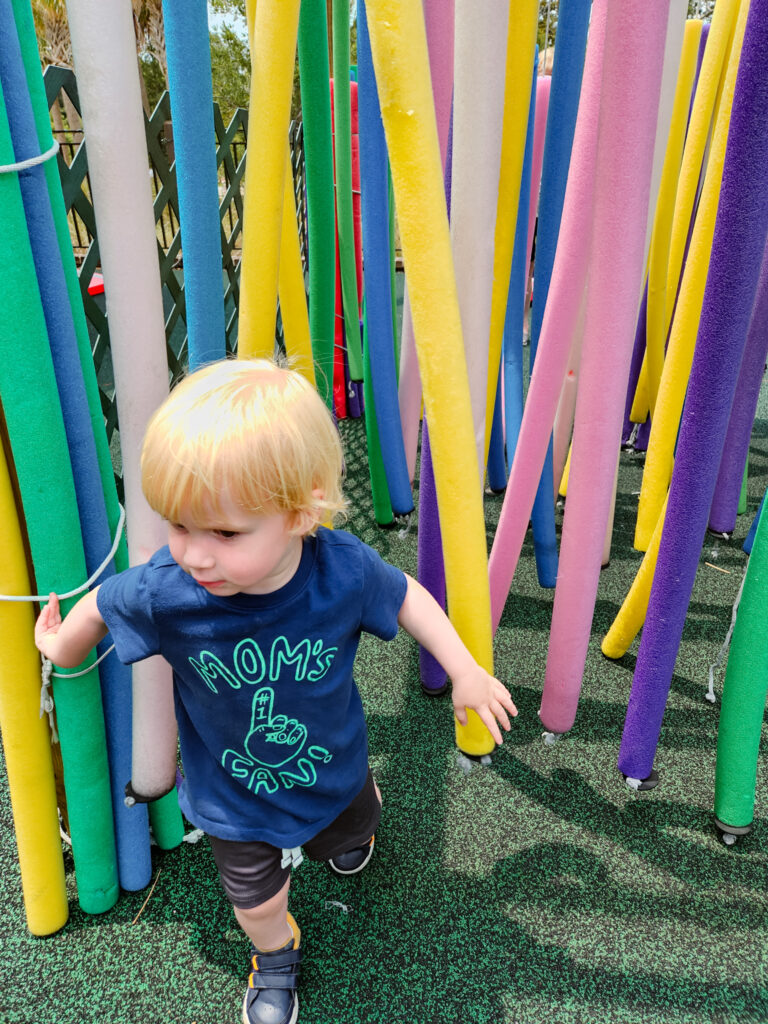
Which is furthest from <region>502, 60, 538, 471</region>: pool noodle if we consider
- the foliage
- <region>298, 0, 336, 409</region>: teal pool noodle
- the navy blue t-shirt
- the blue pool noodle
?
the foliage

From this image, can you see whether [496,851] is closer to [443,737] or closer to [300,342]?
[443,737]

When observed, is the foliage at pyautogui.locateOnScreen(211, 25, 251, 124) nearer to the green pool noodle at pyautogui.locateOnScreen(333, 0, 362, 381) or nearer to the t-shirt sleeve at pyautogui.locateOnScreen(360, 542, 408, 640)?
the green pool noodle at pyautogui.locateOnScreen(333, 0, 362, 381)

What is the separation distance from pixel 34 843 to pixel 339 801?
63cm

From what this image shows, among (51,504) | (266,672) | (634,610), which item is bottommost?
(634,610)

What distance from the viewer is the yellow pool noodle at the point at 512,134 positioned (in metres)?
1.37

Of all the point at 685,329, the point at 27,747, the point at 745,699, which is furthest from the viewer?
the point at 685,329

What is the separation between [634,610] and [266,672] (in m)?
Answer: 1.32

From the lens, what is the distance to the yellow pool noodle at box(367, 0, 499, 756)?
3.28ft

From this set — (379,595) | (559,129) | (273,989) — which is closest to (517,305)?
(559,129)

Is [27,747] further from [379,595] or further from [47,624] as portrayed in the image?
[379,595]

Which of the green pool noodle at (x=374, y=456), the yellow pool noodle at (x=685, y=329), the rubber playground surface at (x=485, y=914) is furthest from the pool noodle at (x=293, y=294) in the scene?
the rubber playground surface at (x=485, y=914)

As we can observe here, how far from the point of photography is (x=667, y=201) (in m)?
2.57

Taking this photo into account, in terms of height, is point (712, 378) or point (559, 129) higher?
point (559, 129)

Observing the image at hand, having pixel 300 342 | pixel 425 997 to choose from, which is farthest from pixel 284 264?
pixel 425 997
